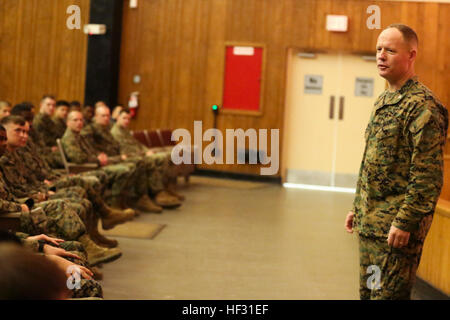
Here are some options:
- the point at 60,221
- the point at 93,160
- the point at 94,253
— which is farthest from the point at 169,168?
the point at 60,221

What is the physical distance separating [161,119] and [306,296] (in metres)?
6.31

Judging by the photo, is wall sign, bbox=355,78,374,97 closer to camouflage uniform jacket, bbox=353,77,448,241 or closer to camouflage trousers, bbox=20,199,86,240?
camouflage trousers, bbox=20,199,86,240

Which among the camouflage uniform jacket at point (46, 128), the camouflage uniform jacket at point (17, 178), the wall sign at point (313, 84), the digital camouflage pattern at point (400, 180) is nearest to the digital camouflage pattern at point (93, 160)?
the camouflage uniform jacket at point (46, 128)

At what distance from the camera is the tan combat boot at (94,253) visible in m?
3.64

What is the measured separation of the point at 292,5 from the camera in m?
9.27

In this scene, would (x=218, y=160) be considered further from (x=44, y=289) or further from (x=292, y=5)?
(x=44, y=289)

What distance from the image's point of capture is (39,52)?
725cm

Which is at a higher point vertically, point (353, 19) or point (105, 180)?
point (353, 19)

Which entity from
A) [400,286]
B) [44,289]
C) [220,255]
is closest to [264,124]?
[220,255]

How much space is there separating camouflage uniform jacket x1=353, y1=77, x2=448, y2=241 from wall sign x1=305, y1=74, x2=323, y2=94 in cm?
737

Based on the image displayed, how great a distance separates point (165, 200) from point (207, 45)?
148 inches

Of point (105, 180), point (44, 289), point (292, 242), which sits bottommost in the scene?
point (292, 242)

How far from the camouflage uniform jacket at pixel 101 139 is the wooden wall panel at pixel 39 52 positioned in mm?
847

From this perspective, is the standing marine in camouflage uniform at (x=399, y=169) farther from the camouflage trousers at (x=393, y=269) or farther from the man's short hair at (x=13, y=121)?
the man's short hair at (x=13, y=121)
